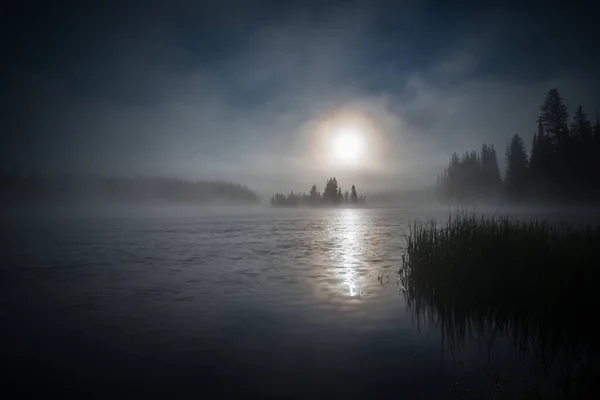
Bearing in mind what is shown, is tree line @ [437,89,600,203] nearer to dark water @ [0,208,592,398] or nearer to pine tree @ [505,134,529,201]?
pine tree @ [505,134,529,201]

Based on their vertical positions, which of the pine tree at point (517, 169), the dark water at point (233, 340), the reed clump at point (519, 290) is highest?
the pine tree at point (517, 169)

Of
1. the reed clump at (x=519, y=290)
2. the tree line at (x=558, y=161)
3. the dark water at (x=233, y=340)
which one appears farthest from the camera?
the tree line at (x=558, y=161)

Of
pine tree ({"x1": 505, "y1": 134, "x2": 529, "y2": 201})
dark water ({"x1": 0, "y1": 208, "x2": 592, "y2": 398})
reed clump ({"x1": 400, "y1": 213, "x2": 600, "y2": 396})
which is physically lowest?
dark water ({"x1": 0, "y1": 208, "x2": 592, "y2": 398})

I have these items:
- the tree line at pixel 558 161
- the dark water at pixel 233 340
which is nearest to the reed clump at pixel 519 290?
the dark water at pixel 233 340

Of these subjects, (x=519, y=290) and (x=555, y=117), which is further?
(x=555, y=117)

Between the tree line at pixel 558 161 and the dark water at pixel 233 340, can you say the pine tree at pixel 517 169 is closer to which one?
the tree line at pixel 558 161

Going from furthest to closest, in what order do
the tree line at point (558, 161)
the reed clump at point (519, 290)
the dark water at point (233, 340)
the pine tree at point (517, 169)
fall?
1. the pine tree at point (517, 169)
2. the tree line at point (558, 161)
3. the reed clump at point (519, 290)
4. the dark water at point (233, 340)

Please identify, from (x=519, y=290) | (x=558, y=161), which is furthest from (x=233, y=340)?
(x=558, y=161)

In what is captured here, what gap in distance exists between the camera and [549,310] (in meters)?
12.3

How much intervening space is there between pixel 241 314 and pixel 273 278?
8462mm

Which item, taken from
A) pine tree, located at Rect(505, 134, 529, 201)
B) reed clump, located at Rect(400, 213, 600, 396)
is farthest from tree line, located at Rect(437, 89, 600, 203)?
reed clump, located at Rect(400, 213, 600, 396)

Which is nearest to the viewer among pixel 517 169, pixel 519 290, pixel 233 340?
pixel 233 340

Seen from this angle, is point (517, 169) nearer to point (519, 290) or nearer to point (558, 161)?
point (558, 161)

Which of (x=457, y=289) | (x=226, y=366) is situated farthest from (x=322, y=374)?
(x=457, y=289)
